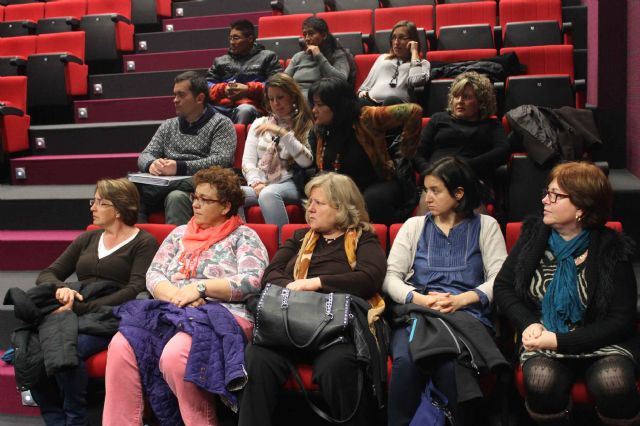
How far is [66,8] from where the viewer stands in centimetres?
538

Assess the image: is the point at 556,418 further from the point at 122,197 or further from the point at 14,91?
the point at 14,91

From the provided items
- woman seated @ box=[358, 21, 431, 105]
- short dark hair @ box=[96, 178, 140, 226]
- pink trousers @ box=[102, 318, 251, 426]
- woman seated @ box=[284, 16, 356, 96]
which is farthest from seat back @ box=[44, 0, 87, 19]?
pink trousers @ box=[102, 318, 251, 426]

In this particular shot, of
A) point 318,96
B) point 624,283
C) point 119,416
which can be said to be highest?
point 318,96

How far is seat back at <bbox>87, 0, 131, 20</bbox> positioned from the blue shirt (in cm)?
386

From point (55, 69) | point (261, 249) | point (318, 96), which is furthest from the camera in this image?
point (55, 69)

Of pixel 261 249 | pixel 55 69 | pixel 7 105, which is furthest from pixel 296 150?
pixel 55 69

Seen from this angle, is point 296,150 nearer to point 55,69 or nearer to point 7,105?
point 7,105

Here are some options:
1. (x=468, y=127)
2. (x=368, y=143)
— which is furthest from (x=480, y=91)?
(x=368, y=143)

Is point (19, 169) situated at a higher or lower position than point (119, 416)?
higher

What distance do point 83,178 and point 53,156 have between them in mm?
263

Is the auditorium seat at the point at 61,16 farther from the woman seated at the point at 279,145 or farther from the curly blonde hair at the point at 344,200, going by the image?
the curly blonde hair at the point at 344,200

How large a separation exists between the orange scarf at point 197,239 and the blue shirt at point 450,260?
1.90 ft

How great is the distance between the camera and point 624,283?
1.76 meters

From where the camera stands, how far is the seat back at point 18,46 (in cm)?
475
